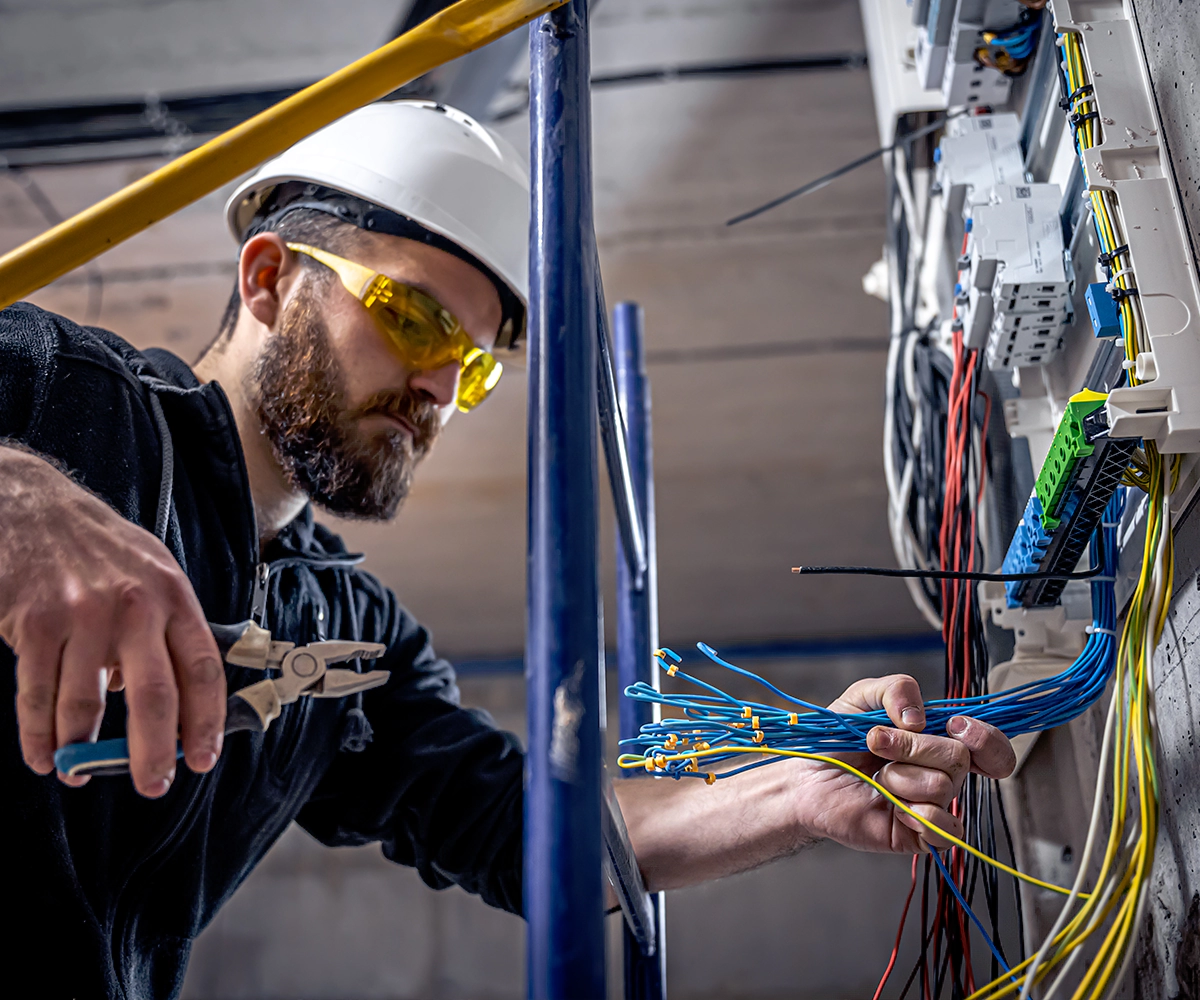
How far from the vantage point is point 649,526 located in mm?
1693

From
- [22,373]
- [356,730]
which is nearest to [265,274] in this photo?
[22,373]

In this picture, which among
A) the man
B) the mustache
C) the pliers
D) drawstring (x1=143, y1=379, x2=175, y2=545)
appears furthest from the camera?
the mustache

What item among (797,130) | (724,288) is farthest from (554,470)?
(724,288)

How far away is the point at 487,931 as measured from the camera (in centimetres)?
486

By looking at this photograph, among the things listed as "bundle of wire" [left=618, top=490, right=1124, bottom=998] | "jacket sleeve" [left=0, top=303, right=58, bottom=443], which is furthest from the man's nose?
"bundle of wire" [left=618, top=490, right=1124, bottom=998]

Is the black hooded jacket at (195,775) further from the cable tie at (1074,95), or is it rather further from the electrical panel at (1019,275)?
the cable tie at (1074,95)

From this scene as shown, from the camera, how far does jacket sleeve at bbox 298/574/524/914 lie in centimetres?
153

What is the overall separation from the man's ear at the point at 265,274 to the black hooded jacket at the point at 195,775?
0.91 feet

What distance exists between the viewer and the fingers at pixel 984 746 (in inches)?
35.8

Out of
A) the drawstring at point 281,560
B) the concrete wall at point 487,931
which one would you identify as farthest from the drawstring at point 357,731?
the concrete wall at point 487,931

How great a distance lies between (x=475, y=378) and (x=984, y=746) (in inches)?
39.7

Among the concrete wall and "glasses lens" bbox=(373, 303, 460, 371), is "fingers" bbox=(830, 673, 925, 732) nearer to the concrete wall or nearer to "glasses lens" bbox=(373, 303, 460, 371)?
"glasses lens" bbox=(373, 303, 460, 371)

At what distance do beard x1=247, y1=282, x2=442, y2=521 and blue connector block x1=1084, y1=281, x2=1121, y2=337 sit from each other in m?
1.02

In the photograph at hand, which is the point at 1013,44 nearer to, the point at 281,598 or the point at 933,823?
the point at 933,823
